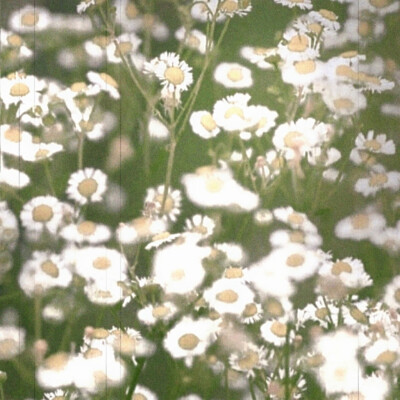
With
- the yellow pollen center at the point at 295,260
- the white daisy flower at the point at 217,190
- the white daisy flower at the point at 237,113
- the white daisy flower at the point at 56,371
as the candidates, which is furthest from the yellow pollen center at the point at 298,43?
the white daisy flower at the point at 56,371

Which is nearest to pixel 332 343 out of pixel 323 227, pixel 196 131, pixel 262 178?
pixel 323 227

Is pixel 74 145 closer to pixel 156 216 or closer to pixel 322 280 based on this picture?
pixel 156 216

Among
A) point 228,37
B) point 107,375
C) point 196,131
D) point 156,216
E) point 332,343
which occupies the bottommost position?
point 107,375

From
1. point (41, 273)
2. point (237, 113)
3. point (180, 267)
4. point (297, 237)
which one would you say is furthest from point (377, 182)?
point (41, 273)

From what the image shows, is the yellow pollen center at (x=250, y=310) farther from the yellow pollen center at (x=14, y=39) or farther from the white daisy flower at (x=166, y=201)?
the yellow pollen center at (x=14, y=39)

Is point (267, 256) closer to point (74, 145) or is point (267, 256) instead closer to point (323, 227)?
point (323, 227)

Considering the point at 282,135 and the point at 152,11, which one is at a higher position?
the point at 152,11
